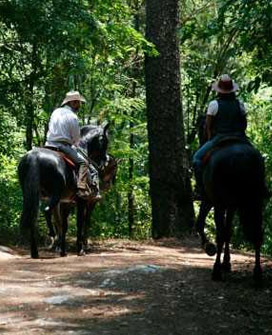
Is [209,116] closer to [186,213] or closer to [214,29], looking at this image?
[214,29]

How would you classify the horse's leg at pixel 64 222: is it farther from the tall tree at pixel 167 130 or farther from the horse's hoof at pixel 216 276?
the horse's hoof at pixel 216 276

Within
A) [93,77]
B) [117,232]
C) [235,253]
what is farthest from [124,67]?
[235,253]

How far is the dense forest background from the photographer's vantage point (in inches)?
336

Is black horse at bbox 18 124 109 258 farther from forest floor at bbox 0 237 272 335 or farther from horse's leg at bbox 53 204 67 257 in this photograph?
forest floor at bbox 0 237 272 335

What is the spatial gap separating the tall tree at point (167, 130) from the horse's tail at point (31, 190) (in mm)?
3952

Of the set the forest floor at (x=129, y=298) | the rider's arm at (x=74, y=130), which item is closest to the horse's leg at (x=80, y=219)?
the rider's arm at (x=74, y=130)

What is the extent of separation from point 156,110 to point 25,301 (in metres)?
7.36

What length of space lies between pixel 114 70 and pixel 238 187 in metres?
11.7

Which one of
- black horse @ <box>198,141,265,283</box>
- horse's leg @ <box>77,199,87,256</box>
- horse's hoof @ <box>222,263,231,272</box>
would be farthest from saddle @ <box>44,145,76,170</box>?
horse's hoof @ <box>222,263,231,272</box>

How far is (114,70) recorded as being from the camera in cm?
1852

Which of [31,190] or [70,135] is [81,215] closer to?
[70,135]

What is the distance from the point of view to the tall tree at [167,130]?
13.1 m

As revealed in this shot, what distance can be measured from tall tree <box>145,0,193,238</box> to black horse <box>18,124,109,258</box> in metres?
2.09

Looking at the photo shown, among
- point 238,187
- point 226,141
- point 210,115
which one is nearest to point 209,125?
point 210,115
